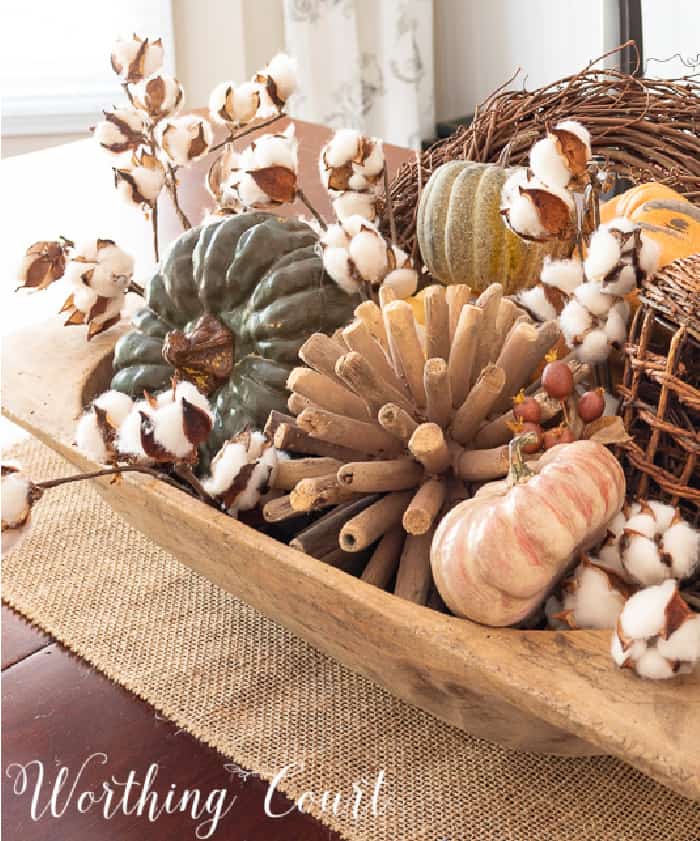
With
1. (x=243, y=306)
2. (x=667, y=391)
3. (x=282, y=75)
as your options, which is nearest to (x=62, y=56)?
(x=282, y=75)

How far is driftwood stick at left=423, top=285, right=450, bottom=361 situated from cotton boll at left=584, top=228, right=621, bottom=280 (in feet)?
0.33

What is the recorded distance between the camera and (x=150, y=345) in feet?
2.80

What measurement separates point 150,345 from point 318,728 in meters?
0.35

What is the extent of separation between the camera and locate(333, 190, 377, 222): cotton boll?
2.90 feet

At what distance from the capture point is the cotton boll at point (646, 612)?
49 cm

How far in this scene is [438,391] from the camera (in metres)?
0.64

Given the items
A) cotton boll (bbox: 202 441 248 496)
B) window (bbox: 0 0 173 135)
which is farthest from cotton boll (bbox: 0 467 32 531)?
window (bbox: 0 0 173 135)

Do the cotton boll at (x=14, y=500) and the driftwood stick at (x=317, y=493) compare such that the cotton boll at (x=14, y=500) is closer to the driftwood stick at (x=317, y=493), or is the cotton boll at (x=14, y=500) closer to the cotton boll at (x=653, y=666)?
the driftwood stick at (x=317, y=493)

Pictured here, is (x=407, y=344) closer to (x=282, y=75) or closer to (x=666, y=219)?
(x=666, y=219)

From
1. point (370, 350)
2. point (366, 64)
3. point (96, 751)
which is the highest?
point (366, 64)

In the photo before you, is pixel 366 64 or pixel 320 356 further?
pixel 366 64

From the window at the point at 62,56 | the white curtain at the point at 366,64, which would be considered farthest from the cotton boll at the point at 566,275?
the white curtain at the point at 366,64

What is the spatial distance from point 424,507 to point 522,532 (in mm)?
101

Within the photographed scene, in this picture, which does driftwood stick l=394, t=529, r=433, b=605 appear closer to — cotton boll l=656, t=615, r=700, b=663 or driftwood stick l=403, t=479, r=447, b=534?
driftwood stick l=403, t=479, r=447, b=534
